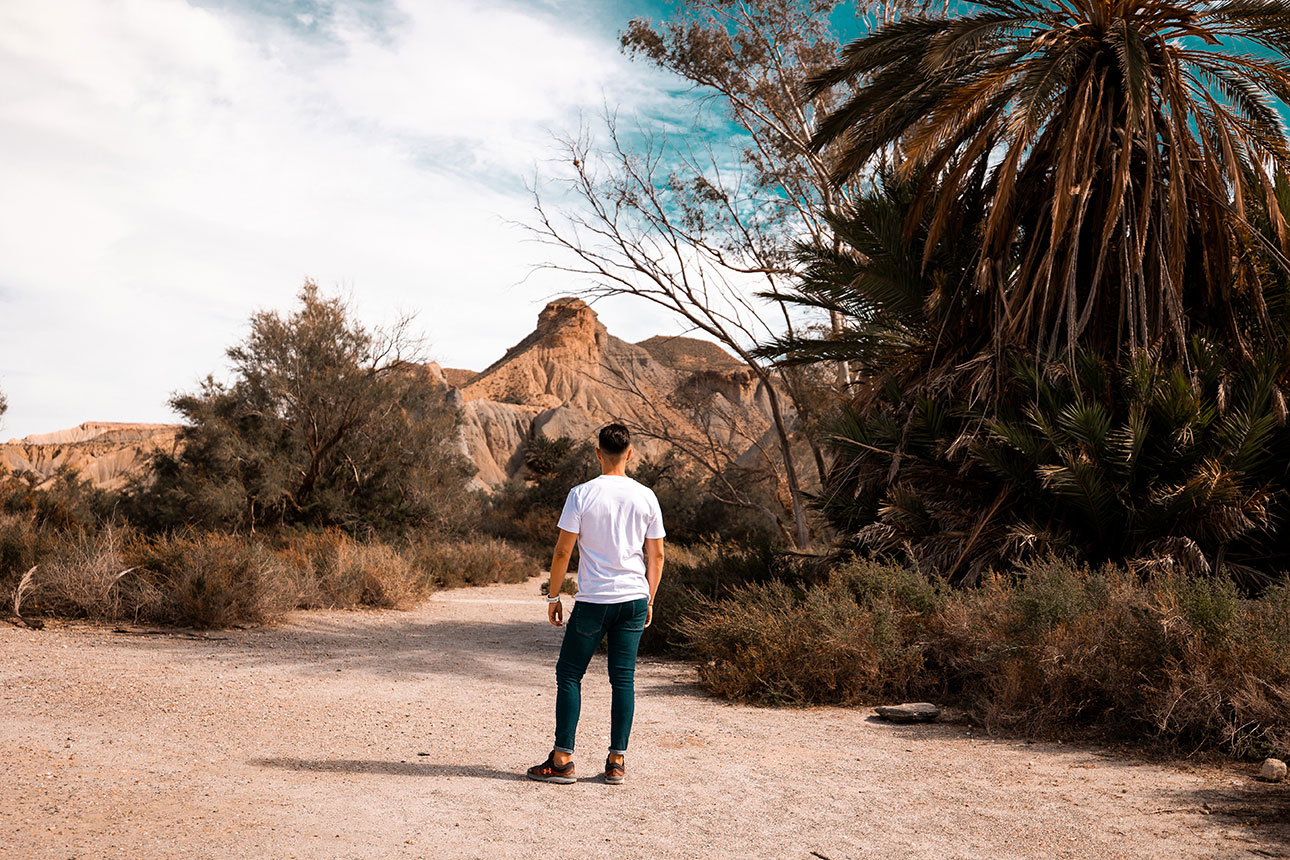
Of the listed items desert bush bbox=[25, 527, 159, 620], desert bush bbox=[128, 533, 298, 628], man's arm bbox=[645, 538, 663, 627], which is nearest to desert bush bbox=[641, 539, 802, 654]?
desert bush bbox=[128, 533, 298, 628]

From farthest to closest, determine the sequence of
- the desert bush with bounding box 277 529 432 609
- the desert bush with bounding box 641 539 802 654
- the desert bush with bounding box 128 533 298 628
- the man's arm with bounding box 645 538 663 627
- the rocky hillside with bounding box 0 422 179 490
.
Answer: the rocky hillside with bounding box 0 422 179 490
the desert bush with bounding box 277 529 432 609
the desert bush with bounding box 128 533 298 628
the desert bush with bounding box 641 539 802 654
the man's arm with bounding box 645 538 663 627

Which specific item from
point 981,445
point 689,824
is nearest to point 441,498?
point 981,445

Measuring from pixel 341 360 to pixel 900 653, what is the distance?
51.6 feet

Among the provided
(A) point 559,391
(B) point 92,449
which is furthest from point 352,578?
(A) point 559,391

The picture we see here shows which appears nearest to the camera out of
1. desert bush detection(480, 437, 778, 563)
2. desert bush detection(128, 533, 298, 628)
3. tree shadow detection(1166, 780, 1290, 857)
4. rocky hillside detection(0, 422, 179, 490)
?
tree shadow detection(1166, 780, 1290, 857)

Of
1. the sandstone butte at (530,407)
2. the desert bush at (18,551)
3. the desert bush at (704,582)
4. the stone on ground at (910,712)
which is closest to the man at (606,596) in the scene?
the stone on ground at (910,712)

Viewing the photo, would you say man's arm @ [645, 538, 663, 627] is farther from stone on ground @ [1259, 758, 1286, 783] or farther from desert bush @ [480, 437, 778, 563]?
desert bush @ [480, 437, 778, 563]

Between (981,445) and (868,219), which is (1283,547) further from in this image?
(868,219)

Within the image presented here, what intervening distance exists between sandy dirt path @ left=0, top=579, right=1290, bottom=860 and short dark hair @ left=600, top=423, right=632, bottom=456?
66.5 inches

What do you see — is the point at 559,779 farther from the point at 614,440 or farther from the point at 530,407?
the point at 530,407

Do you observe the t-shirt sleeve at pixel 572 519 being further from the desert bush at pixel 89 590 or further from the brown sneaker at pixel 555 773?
the desert bush at pixel 89 590

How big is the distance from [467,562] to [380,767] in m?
13.8

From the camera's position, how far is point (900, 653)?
23.6 feet

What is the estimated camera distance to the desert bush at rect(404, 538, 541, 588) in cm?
1747
